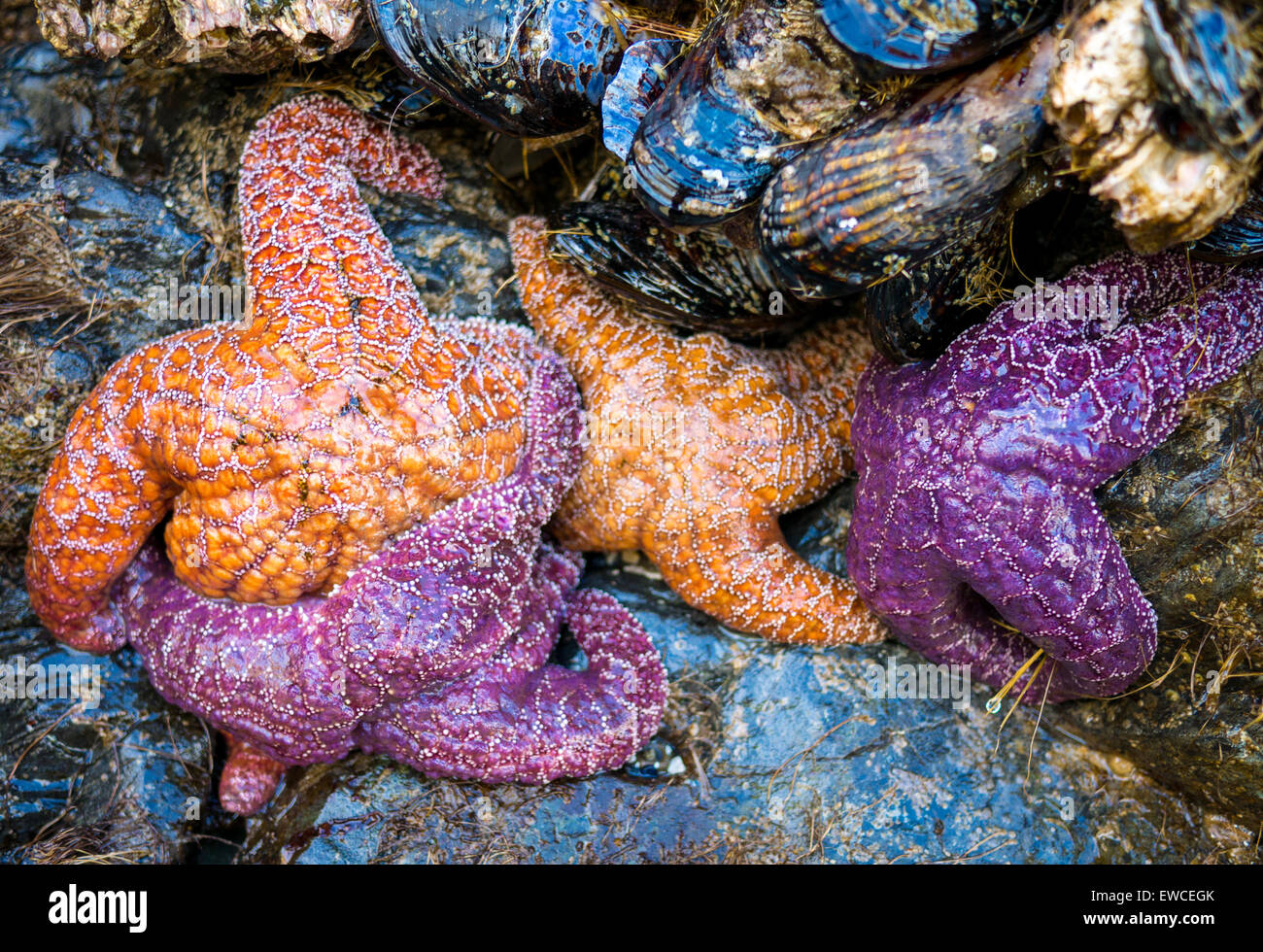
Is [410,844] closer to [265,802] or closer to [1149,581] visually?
[265,802]

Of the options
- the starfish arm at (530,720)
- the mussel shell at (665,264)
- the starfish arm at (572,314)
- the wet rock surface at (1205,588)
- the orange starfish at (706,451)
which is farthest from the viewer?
the starfish arm at (572,314)

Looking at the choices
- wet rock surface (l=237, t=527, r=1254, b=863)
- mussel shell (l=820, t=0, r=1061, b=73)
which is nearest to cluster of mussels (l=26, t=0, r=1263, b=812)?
mussel shell (l=820, t=0, r=1061, b=73)

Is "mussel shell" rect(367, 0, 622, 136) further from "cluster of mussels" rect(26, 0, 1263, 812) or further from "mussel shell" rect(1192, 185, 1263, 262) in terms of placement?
"mussel shell" rect(1192, 185, 1263, 262)

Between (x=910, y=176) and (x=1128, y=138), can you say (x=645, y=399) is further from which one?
(x=1128, y=138)

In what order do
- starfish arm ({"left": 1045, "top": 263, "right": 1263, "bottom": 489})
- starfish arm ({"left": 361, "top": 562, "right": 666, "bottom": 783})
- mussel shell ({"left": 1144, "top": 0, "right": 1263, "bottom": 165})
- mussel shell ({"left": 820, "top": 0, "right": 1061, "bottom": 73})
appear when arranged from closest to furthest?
mussel shell ({"left": 1144, "top": 0, "right": 1263, "bottom": 165}), mussel shell ({"left": 820, "top": 0, "right": 1061, "bottom": 73}), starfish arm ({"left": 1045, "top": 263, "right": 1263, "bottom": 489}), starfish arm ({"left": 361, "top": 562, "right": 666, "bottom": 783})

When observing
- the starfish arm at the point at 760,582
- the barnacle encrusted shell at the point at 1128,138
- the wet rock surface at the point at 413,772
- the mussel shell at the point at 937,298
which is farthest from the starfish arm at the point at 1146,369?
the starfish arm at the point at 760,582

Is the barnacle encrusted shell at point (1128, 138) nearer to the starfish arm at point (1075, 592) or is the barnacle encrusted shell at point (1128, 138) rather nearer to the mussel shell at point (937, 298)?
the mussel shell at point (937, 298)

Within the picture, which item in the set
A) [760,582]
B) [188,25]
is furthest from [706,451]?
[188,25]
